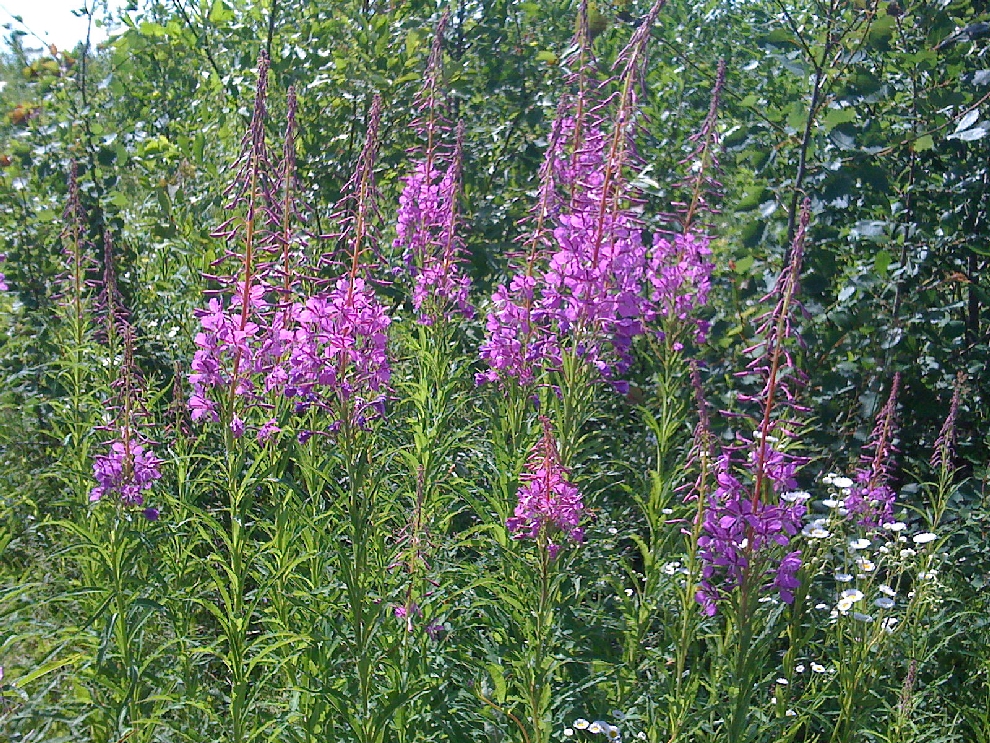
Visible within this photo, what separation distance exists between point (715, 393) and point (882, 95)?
4.63ft

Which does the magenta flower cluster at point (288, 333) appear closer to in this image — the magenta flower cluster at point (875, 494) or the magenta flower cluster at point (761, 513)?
the magenta flower cluster at point (761, 513)

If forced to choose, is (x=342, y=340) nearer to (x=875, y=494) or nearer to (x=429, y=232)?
(x=429, y=232)

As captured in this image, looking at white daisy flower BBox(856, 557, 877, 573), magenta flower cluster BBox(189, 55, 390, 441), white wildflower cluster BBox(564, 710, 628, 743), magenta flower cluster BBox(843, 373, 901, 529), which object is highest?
magenta flower cluster BBox(189, 55, 390, 441)

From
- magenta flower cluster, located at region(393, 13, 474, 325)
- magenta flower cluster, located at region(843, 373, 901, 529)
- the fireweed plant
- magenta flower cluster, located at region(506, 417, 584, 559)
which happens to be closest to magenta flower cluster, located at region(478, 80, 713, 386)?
the fireweed plant

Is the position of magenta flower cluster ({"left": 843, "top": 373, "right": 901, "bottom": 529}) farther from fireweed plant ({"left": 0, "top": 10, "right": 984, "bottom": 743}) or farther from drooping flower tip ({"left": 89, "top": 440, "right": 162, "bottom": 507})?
drooping flower tip ({"left": 89, "top": 440, "right": 162, "bottom": 507})

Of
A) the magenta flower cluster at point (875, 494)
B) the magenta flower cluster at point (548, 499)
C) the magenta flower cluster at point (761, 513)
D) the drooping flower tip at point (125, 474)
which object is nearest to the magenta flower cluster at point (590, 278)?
the magenta flower cluster at point (548, 499)

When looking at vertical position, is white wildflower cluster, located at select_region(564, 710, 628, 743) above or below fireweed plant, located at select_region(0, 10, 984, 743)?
below

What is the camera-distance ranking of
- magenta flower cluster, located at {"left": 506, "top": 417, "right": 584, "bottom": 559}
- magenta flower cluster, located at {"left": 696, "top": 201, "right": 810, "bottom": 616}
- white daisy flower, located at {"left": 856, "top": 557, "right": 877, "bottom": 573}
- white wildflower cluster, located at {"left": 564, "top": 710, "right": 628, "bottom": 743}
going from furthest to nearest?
white daisy flower, located at {"left": 856, "top": 557, "right": 877, "bottom": 573}, white wildflower cluster, located at {"left": 564, "top": 710, "right": 628, "bottom": 743}, magenta flower cluster, located at {"left": 506, "top": 417, "right": 584, "bottom": 559}, magenta flower cluster, located at {"left": 696, "top": 201, "right": 810, "bottom": 616}

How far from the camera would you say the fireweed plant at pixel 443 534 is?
2480mm

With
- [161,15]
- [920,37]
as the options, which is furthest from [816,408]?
[161,15]

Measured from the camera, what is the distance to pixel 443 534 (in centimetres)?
348

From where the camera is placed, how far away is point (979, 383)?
4.20 meters

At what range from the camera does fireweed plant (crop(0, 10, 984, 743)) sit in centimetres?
248

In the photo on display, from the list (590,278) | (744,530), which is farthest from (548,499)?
(590,278)
